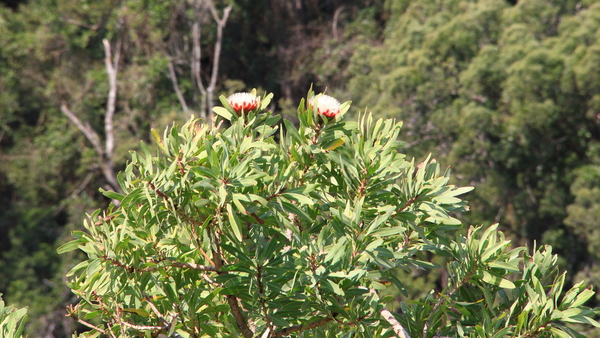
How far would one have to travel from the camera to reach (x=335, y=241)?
93 centimetres

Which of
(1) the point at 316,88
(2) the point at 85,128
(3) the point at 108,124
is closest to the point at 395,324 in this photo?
(3) the point at 108,124

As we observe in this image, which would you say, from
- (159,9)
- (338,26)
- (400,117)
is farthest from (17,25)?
(400,117)

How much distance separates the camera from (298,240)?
93 centimetres

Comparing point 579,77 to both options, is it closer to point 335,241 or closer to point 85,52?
point 335,241

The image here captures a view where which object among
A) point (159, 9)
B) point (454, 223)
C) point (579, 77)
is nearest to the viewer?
point (454, 223)

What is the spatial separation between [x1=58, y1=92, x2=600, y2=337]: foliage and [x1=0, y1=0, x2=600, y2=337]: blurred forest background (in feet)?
14.7

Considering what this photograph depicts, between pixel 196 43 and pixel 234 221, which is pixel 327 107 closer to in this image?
pixel 234 221

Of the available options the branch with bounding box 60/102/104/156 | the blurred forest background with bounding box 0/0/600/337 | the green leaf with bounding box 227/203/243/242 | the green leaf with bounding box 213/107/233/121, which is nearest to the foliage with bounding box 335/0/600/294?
the blurred forest background with bounding box 0/0/600/337

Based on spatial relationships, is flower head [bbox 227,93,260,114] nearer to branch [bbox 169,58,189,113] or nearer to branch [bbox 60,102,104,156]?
branch [bbox 60,102,104,156]

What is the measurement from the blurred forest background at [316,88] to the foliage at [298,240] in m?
4.47

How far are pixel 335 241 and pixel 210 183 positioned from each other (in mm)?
Answer: 225

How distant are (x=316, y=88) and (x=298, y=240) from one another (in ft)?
24.8

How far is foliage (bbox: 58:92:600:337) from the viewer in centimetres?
89

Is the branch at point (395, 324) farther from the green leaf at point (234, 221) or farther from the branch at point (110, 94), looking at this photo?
the branch at point (110, 94)
